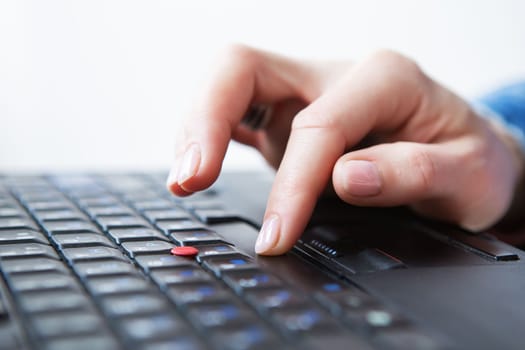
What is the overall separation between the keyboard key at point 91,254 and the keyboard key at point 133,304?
0.07 m

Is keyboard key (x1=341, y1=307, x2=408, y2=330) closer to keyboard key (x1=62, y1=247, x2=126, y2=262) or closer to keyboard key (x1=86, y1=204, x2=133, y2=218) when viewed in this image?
keyboard key (x1=62, y1=247, x2=126, y2=262)

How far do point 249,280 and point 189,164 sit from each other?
7.0 inches

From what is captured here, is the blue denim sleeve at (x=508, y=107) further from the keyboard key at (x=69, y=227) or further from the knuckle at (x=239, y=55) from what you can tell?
the keyboard key at (x=69, y=227)

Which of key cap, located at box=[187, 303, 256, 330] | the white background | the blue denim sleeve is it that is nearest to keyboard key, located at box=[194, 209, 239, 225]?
key cap, located at box=[187, 303, 256, 330]

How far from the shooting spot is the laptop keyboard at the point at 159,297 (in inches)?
10.5

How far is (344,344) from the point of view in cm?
27

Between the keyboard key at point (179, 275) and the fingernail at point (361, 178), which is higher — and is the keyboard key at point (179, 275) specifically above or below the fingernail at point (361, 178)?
below

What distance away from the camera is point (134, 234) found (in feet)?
1.41

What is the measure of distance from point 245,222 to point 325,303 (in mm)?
213

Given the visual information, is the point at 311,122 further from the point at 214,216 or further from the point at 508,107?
the point at 508,107

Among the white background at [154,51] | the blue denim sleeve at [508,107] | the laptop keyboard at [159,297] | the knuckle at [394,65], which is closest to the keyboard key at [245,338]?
the laptop keyboard at [159,297]

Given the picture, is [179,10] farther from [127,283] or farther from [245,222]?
[127,283]

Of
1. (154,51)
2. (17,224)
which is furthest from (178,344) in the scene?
(154,51)

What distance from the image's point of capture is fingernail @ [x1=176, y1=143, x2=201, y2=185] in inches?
19.3
